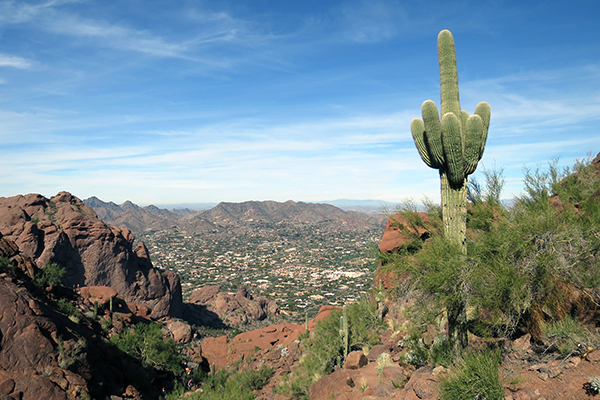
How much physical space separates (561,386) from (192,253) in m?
133

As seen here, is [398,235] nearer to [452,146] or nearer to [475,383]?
[452,146]

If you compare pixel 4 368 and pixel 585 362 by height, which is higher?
pixel 585 362

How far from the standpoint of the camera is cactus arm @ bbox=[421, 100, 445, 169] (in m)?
10.2

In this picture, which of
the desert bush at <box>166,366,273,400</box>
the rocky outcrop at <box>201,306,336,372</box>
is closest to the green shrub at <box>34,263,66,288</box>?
the desert bush at <box>166,366,273,400</box>

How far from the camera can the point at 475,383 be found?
6.50m

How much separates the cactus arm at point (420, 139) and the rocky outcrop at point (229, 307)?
48.2 meters

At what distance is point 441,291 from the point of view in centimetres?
907

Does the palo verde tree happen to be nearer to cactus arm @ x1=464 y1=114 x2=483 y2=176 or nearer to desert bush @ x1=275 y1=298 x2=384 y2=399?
cactus arm @ x1=464 y1=114 x2=483 y2=176

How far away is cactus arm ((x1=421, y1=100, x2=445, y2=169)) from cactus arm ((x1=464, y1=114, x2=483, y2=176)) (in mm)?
734

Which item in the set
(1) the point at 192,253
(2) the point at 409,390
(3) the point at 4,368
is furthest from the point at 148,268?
(1) the point at 192,253

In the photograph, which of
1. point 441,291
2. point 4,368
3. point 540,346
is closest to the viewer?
point 540,346

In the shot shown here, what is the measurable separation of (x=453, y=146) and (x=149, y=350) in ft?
63.9

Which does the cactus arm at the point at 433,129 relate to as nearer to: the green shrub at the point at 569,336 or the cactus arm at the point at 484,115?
the cactus arm at the point at 484,115

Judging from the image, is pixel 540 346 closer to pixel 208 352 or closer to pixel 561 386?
pixel 561 386
